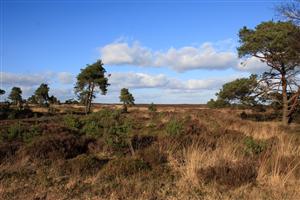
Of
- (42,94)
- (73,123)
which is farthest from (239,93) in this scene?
(42,94)

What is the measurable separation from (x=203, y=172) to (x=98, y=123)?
5.95 meters

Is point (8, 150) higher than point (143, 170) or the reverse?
higher

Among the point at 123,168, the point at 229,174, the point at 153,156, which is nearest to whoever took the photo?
the point at 229,174

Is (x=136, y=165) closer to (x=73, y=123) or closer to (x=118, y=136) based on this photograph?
(x=118, y=136)

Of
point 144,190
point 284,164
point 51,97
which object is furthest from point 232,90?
point 51,97

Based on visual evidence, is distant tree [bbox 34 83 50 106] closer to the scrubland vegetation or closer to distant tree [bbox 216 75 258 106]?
distant tree [bbox 216 75 258 106]

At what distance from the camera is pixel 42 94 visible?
193 ft

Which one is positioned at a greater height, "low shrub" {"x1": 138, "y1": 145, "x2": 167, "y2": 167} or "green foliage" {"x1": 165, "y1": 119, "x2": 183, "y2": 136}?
"green foliage" {"x1": 165, "y1": 119, "x2": 183, "y2": 136}

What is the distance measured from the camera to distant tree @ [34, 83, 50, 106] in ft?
192

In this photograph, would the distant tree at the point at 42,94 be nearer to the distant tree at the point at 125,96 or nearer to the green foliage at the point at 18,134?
the distant tree at the point at 125,96

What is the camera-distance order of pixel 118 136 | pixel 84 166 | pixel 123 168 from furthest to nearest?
pixel 118 136 → pixel 84 166 → pixel 123 168

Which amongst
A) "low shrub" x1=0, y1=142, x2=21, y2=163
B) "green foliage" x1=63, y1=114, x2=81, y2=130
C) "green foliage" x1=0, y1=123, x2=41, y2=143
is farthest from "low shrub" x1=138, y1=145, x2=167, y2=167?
"green foliage" x1=63, y1=114, x2=81, y2=130

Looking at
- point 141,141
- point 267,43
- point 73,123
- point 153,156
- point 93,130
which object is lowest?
point 153,156

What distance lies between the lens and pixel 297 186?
663 centimetres
